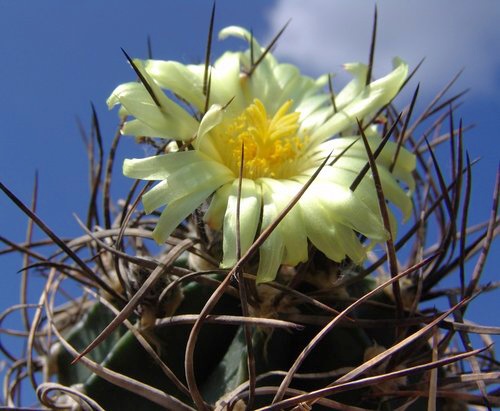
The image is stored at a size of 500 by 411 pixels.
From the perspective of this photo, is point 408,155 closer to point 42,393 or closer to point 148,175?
point 148,175

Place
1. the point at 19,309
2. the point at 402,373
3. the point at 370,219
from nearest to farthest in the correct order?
the point at 402,373 < the point at 370,219 < the point at 19,309

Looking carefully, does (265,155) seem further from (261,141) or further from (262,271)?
(262,271)

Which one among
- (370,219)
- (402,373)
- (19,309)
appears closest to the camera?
(402,373)

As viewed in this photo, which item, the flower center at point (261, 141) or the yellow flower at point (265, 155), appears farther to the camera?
the flower center at point (261, 141)

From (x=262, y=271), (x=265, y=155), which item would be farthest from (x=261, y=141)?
(x=262, y=271)

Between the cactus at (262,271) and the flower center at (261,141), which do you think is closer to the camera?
the cactus at (262,271)

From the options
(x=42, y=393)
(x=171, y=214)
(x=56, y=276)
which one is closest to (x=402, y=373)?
(x=171, y=214)
